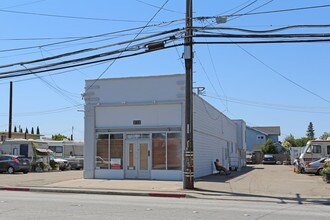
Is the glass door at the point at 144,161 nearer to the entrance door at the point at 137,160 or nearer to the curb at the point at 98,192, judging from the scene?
the entrance door at the point at 137,160

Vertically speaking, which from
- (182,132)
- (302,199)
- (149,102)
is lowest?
(302,199)

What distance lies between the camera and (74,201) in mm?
15531

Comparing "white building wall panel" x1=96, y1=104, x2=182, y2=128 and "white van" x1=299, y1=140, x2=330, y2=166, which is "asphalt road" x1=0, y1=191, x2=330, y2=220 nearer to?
"white building wall panel" x1=96, y1=104, x2=182, y2=128

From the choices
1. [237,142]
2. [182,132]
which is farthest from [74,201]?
[237,142]

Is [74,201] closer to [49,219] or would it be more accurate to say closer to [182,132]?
[49,219]

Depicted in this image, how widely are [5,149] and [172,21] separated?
26880mm

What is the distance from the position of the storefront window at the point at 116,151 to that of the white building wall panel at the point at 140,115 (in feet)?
2.38

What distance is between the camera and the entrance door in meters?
25.9

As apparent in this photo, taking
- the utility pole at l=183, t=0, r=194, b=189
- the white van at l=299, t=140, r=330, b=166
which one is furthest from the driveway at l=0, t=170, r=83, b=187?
the white van at l=299, t=140, r=330, b=166

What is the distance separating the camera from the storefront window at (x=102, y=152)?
2675 centimetres

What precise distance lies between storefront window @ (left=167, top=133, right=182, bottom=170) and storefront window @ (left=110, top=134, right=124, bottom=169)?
294 cm

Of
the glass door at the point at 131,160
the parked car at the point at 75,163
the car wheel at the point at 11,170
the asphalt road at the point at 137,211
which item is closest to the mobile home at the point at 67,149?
the parked car at the point at 75,163

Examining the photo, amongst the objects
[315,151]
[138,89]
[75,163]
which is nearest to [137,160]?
[138,89]

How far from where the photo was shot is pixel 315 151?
34781 mm
